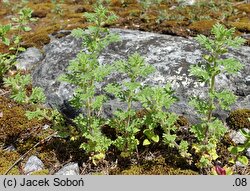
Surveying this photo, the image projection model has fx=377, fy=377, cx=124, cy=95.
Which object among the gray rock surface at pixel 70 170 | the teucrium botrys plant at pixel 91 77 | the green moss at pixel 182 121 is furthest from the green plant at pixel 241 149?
the gray rock surface at pixel 70 170

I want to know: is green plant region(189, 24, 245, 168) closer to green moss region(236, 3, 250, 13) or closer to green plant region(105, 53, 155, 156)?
green plant region(105, 53, 155, 156)

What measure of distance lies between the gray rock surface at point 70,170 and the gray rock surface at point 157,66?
1343 millimetres

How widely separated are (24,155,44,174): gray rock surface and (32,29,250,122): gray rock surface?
1286 millimetres

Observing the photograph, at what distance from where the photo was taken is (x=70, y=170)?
6871 millimetres

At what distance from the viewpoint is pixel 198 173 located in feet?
21.4

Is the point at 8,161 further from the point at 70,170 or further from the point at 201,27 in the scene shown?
the point at 201,27

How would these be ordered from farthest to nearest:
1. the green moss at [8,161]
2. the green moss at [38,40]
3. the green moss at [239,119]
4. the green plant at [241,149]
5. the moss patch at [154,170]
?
1. the green moss at [38,40]
2. the green moss at [239,119]
3. the green moss at [8,161]
4. the moss patch at [154,170]
5. the green plant at [241,149]

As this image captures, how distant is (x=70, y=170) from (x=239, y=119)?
339 cm

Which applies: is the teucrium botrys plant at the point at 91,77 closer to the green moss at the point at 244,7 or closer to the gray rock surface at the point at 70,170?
the gray rock surface at the point at 70,170

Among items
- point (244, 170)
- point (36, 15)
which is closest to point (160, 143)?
point (244, 170)

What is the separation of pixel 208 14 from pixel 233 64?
358 inches

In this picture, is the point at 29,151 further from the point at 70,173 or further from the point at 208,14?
the point at 208,14

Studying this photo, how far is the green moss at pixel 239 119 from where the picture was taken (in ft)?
24.1

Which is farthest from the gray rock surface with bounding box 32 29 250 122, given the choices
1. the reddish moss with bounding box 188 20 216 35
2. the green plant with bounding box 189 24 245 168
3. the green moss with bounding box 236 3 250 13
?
the green moss with bounding box 236 3 250 13
